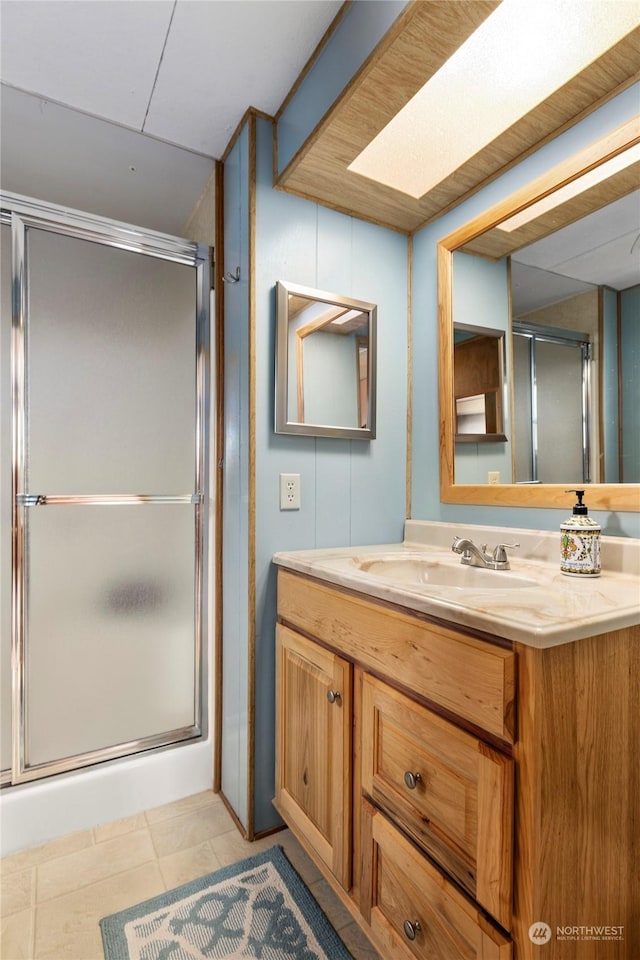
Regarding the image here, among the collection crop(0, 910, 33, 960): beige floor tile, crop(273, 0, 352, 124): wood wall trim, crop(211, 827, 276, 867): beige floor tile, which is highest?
crop(273, 0, 352, 124): wood wall trim

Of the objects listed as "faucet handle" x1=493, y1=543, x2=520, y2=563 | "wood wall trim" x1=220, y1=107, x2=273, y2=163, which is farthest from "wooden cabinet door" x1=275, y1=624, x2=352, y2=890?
"wood wall trim" x1=220, y1=107, x2=273, y2=163

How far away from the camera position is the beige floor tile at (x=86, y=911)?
1.10 m

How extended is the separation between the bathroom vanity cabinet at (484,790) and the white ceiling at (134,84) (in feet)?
4.90

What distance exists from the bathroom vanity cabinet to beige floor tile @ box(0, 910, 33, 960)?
2.49 feet

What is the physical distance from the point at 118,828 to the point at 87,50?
2351 mm

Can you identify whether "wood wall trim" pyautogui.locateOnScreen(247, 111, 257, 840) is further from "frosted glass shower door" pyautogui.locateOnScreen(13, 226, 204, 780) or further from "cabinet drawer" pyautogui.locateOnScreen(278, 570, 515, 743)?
"frosted glass shower door" pyautogui.locateOnScreen(13, 226, 204, 780)

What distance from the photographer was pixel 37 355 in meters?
1.51

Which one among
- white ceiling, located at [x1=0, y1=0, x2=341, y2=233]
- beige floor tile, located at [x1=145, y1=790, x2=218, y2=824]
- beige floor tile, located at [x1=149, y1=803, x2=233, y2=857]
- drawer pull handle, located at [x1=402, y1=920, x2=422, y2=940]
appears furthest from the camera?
beige floor tile, located at [x1=145, y1=790, x2=218, y2=824]

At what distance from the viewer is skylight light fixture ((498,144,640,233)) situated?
1096 mm

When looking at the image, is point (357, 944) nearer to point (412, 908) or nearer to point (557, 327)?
point (412, 908)

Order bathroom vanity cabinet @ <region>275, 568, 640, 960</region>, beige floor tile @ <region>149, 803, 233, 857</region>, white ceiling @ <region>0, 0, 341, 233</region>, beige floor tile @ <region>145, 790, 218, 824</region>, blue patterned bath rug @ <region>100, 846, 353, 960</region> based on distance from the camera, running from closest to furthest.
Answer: bathroom vanity cabinet @ <region>275, 568, 640, 960</region> < blue patterned bath rug @ <region>100, 846, 353, 960</region> < white ceiling @ <region>0, 0, 341, 233</region> < beige floor tile @ <region>149, 803, 233, 857</region> < beige floor tile @ <region>145, 790, 218, 824</region>

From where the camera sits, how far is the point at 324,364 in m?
1.56

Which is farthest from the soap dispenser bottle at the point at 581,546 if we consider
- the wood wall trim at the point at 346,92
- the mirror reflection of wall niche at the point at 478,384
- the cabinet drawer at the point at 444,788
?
the wood wall trim at the point at 346,92

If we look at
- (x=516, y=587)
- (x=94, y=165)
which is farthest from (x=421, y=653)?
(x=94, y=165)
